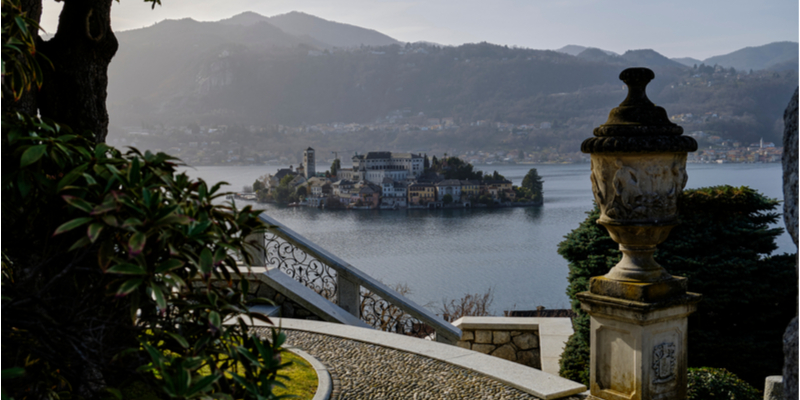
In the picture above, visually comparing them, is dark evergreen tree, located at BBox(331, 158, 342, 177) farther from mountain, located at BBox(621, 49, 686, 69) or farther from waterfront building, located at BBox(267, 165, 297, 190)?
mountain, located at BBox(621, 49, 686, 69)

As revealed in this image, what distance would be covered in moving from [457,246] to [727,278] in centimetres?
2351

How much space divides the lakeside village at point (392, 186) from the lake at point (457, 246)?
28.6 inches

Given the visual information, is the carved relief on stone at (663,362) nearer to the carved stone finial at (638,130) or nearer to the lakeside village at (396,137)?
the carved stone finial at (638,130)

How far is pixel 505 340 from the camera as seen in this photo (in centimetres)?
717

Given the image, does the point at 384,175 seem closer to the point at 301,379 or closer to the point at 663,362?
the point at 301,379

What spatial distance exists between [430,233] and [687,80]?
35.8 metres

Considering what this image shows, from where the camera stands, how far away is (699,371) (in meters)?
4.36

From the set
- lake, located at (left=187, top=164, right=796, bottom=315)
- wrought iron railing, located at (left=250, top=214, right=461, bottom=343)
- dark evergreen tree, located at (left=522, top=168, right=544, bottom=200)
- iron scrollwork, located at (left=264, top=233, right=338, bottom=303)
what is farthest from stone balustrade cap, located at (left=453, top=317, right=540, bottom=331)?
dark evergreen tree, located at (left=522, top=168, right=544, bottom=200)

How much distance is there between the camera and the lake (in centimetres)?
2027

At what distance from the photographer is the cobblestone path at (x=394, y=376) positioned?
4203mm

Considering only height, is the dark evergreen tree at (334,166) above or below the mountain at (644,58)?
below

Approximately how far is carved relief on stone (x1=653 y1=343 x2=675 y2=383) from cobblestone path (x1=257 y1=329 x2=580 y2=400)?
888mm

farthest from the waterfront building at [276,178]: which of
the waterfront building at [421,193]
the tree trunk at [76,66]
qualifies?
the tree trunk at [76,66]

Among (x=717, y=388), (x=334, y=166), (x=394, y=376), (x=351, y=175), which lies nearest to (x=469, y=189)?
(x=351, y=175)
